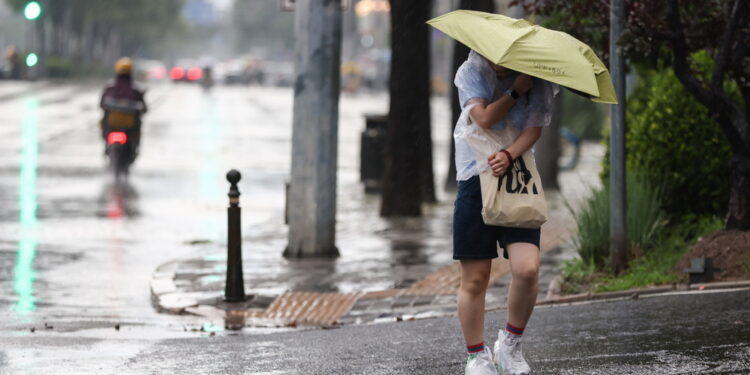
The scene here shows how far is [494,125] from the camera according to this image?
21.4ft

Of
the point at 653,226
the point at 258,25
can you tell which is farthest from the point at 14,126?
the point at 258,25

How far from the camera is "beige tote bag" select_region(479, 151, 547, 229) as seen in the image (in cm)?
635

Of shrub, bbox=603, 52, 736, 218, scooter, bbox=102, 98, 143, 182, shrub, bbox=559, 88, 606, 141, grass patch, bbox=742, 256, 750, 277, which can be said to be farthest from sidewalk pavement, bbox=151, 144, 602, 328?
shrub, bbox=559, 88, 606, 141

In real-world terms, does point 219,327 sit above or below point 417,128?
below

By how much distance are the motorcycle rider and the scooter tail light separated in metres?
0.06

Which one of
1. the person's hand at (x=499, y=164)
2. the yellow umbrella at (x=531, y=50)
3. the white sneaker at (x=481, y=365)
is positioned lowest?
the white sneaker at (x=481, y=365)

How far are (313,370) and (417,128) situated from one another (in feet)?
31.9

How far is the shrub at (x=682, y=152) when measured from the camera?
1148cm

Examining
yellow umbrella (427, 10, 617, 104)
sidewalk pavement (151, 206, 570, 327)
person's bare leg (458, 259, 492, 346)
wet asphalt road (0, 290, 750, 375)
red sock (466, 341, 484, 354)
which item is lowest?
sidewalk pavement (151, 206, 570, 327)

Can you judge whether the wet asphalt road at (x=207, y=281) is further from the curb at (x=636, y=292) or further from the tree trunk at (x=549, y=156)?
the tree trunk at (x=549, y=156)

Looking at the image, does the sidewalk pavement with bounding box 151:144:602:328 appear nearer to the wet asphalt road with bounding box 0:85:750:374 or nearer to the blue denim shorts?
the wet asphalt road with bounding box 0:85:750:374

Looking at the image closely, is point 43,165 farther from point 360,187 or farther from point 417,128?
point 417,128

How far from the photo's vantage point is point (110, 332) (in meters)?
9.05

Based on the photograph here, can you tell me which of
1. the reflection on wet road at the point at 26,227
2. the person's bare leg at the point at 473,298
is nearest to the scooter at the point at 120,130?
→ the reflection on wet road at the point at 26,227
